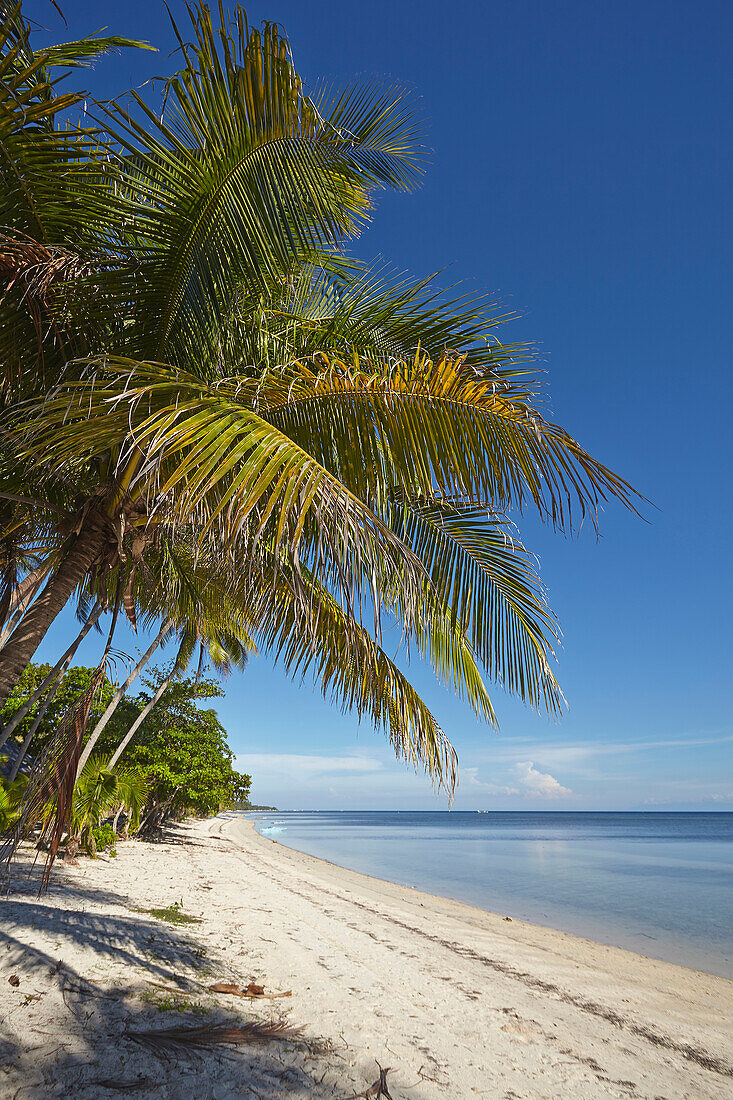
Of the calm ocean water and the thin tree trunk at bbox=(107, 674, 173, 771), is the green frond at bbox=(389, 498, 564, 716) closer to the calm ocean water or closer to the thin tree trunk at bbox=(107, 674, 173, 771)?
the calm ocean water

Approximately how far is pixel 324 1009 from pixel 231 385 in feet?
14.2

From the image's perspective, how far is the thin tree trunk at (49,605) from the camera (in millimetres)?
3391

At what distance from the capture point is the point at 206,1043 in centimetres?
346

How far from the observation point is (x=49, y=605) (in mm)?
3559

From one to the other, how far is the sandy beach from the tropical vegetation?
131cm

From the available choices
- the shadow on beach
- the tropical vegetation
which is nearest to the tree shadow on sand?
the shadow on beach

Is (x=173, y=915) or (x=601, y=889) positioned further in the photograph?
(x=601, y=889)

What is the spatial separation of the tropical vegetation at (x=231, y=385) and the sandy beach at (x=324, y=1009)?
1308mm

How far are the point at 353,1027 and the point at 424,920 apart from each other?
722cm

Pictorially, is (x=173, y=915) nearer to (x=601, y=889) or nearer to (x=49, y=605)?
(x=49, y=605)

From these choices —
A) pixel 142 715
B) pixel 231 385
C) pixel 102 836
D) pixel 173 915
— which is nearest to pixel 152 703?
pixel 142 715

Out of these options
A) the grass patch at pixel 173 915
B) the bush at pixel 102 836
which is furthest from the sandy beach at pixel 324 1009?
the bush at pixel 102 836

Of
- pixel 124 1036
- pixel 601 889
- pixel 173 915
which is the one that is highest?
pixel 124 1036

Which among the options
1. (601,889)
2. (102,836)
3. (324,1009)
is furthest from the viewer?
(601,889)
